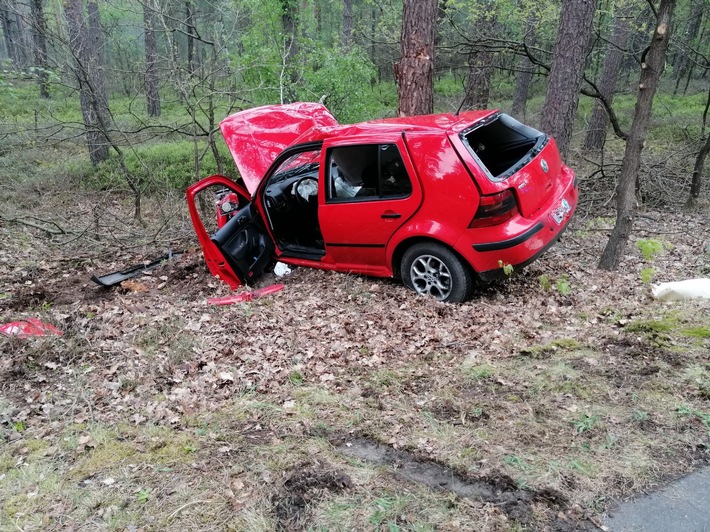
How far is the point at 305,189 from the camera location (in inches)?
261

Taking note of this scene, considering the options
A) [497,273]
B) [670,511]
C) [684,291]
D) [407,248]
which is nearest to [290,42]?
[407,248]

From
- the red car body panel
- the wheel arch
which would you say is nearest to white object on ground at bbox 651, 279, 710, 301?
the wheel arch

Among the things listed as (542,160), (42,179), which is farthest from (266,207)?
(42,179)

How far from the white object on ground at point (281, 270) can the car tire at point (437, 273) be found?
1800mm

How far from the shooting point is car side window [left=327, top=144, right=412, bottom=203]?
17.3 ft

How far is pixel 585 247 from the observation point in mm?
6930

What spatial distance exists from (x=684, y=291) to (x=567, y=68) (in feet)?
13.8

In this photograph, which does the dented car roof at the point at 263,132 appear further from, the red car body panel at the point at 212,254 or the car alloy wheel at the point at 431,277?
the car alloy wheel at the point at 431,277

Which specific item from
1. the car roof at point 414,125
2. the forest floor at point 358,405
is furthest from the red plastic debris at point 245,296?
the car roof at point 414,125

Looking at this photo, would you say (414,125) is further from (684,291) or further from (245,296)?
(684,291)

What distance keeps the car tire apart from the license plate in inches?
40.3

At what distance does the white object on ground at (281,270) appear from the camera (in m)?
6.73

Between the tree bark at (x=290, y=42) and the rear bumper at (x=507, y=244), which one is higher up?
the tree bark at (x=290, y=42)

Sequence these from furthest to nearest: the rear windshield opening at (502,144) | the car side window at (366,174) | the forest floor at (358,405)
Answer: the car side window at (366,174) < the rear windshield opening at (502,144) < the forest floor at (358,405)
